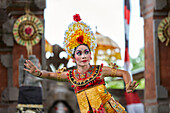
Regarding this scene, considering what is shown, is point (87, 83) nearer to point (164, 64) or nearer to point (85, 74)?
point (85, 74)

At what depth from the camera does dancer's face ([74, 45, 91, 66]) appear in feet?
17.7

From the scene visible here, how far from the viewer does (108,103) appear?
5.35 m

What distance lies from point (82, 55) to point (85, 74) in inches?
8.9

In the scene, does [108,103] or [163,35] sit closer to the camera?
[108,103]

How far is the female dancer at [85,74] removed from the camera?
5.28 m

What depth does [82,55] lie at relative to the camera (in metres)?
5.39

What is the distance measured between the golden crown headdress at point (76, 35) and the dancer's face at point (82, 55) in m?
0.08

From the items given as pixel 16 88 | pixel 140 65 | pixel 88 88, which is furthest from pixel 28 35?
pixel 140 65

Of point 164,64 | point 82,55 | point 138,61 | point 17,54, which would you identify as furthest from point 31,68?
point 138,61

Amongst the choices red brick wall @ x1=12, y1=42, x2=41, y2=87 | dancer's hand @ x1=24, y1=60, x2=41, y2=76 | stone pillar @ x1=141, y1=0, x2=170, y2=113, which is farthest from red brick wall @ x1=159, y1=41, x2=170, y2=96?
dancer's hand @ x1=24, y1=60, x2=41, y2=76


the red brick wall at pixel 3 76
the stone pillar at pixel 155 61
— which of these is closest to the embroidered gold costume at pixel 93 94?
the stone pillar at pixel 155 61

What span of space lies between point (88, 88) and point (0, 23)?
22.8 feet

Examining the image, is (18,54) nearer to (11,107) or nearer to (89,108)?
(11,107)

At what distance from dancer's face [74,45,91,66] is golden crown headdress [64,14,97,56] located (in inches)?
3.1
